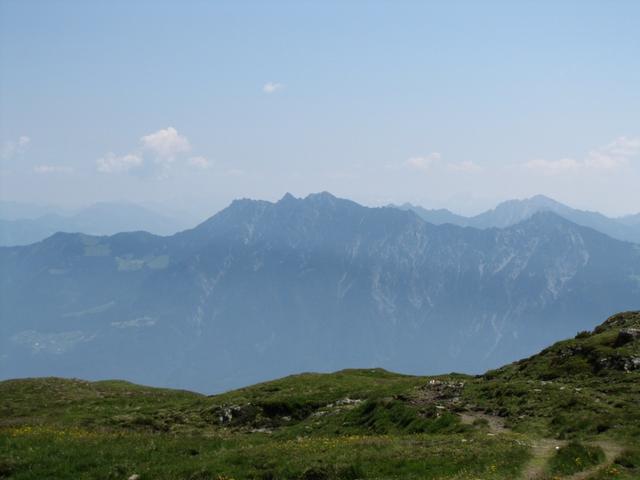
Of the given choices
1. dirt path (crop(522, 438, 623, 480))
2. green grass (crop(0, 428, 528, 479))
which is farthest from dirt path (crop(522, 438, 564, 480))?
green grass (crop(0, 428, 528, 479))

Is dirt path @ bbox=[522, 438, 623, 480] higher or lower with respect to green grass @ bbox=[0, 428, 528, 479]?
lower

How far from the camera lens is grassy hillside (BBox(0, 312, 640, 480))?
76.9 feet

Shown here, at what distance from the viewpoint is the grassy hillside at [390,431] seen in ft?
76.9

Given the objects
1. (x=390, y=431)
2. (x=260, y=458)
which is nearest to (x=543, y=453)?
(x=390, y=431)

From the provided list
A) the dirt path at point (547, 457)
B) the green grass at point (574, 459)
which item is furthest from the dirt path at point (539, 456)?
the green grass at point (574, 459)

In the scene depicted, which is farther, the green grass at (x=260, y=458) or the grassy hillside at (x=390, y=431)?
the grassy hillside at (x=390, y=431)

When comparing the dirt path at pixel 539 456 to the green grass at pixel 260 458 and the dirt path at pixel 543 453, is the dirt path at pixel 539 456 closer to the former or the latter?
the dirt path at pixel 543 453

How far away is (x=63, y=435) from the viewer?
30.1 m

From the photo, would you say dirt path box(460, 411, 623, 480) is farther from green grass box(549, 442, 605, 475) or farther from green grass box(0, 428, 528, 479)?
green grass box(0, 428, 528, 479)

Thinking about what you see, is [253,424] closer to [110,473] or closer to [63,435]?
[63,435]

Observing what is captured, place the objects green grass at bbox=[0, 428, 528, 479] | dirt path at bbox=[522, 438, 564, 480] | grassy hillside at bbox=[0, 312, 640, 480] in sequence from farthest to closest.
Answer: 1. grassy hillside at bbox=[0, 312, 640, 480]
2. green grass at bbox=[0, 428, 528, 479]
3. dirt path at bbox=[522, 438, 564, 480]

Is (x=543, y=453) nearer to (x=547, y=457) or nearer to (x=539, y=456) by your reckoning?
(x=539, y=456)

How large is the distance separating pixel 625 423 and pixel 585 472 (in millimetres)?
8810

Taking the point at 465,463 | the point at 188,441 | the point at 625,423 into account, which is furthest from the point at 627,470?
the point at 188,441
